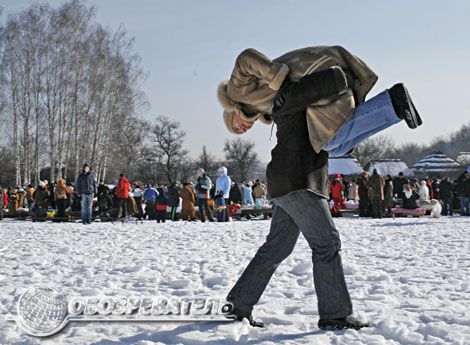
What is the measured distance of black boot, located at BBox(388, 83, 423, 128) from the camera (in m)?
2.76

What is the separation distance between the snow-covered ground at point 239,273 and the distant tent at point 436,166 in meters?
50.1

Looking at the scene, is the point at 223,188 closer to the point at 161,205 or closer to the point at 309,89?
the point at 161,205

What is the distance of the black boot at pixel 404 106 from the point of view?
276 cm

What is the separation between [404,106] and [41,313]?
99.9 inches

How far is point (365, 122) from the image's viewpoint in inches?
116

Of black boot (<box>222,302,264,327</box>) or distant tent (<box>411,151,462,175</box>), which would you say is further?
distant tent (<box>411,151,462,175</box>)

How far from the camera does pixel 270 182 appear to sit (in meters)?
3.31

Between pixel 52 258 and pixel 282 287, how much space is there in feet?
11.7

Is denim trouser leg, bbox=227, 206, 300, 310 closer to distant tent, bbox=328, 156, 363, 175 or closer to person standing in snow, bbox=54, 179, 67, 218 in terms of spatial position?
person standing in snow, bbox=54, 179, 67, 218

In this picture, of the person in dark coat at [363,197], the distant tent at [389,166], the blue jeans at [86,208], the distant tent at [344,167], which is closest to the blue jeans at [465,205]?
the person in dark coat at [363,197]

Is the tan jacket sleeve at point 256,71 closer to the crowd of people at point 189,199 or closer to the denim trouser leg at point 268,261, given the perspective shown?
the denim trouser leg at point 268,261

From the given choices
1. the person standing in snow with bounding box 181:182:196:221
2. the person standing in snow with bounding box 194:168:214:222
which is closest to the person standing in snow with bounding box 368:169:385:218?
the person standing in snow with bounding box 194:168:214:222

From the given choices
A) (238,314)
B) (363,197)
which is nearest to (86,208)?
(363,197)

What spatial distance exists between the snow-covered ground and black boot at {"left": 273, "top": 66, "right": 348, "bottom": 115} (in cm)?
132
